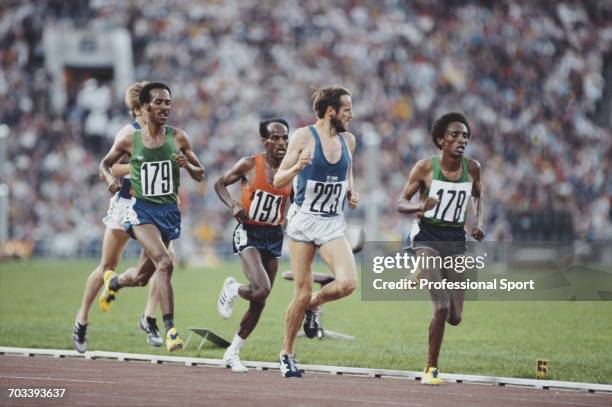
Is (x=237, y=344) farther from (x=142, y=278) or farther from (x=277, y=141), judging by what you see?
(x=277, y=141)

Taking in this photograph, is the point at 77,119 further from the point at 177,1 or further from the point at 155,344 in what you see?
the point at 155,344

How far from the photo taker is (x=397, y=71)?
3684 centimetres

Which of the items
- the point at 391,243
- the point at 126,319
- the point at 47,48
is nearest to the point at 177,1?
the point at 47,48

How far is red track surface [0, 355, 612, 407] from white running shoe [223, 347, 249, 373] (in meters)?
0.12

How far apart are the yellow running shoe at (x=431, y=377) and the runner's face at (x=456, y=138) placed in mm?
2000

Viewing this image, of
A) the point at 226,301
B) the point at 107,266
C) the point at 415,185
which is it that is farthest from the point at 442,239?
the point at 107,266

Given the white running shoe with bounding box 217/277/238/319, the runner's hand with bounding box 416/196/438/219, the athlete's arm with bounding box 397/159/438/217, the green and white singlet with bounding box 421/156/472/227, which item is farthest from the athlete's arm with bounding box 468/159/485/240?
the white running shoe with bounding box 217/277/238/319

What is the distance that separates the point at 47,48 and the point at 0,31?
5.41ft

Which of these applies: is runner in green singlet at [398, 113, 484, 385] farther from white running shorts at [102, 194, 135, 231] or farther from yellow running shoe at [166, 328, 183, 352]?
white running shorts at [102, 194, 135, 231]

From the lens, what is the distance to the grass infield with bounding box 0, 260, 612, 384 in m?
11.9

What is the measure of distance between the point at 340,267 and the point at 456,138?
160cm

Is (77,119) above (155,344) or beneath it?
above

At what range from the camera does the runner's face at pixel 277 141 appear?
11.5 m

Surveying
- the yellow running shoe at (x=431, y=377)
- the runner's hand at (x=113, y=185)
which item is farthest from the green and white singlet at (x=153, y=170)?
the yellow running shoe at (x=431, y=377)
